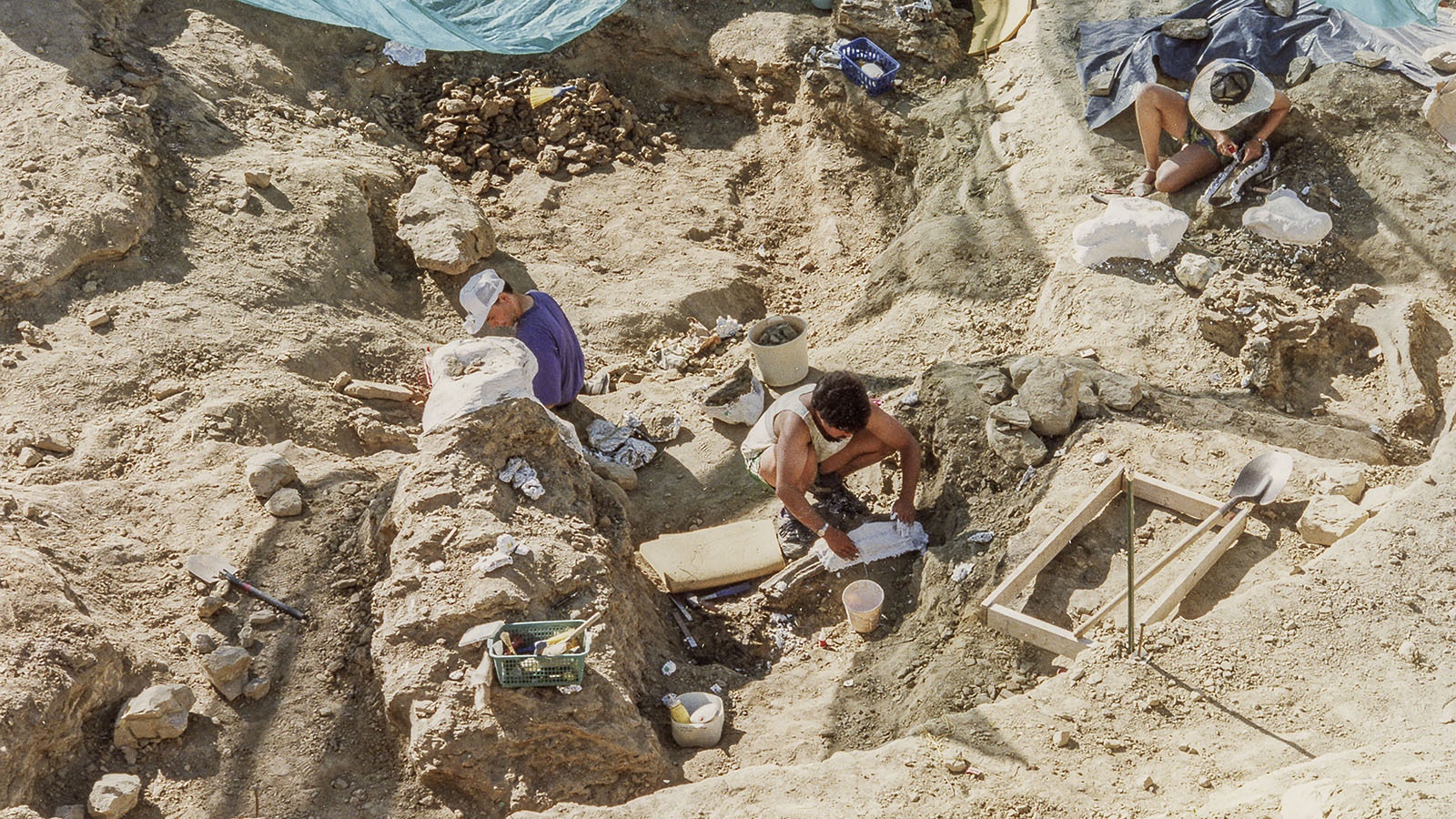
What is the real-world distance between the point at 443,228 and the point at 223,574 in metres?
3.27

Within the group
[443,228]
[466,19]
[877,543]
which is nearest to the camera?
[877,543]

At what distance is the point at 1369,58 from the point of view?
21.0 feet

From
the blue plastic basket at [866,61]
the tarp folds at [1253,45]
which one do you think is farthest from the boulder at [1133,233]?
the blue plastic basket at [866,61]

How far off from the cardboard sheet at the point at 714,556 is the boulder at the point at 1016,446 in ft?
3.64

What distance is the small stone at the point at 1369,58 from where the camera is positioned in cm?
637

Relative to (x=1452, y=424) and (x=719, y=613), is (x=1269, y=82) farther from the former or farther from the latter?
(x=719, y=613)

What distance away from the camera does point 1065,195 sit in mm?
6844

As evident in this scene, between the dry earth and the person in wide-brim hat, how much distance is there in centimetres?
19

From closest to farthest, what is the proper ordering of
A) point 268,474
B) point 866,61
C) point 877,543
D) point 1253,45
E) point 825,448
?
1. point 268,474
2. point 877,543
3. point 825,448
4. point 1253,45
5. point 866,61

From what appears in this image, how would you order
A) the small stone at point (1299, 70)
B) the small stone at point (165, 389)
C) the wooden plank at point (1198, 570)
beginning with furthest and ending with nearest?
the small stone at point (1299, 70) < the small stone at point (165, 389) < the wooden plank at point (1198, 570)

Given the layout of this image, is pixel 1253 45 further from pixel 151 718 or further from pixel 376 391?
pixel 151 718

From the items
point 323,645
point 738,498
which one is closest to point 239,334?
point 323,645

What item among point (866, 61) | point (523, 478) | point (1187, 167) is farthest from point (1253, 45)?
point (523, 478)

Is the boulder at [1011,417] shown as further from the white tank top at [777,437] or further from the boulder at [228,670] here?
the boulder at [228,670]
